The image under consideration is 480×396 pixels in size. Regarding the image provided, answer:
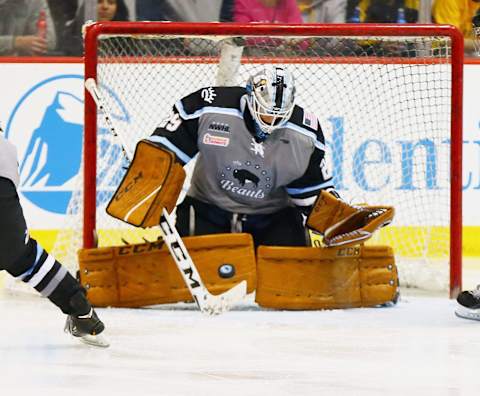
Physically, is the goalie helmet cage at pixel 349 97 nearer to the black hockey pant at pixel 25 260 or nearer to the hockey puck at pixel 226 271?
the hockey puck at pixel 226 271

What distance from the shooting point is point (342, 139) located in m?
4.84

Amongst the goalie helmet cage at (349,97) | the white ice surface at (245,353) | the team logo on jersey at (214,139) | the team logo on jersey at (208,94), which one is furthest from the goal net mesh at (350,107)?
the white ice surface at (245,353)

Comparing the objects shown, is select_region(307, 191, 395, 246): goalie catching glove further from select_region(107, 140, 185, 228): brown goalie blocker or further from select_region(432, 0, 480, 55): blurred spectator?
select_region(432, 0, 480, 55): blurred spectator

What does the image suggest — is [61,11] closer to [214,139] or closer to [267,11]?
[267,11]

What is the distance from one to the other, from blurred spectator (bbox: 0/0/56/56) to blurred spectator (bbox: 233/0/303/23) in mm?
821

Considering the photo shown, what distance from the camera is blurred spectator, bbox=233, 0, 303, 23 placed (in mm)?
5285

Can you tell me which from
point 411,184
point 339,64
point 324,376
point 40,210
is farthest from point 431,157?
point 324,376

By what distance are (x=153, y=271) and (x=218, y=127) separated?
0.51 m

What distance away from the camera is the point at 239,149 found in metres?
4.00

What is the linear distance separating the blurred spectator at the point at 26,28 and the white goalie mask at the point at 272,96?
5.50ft

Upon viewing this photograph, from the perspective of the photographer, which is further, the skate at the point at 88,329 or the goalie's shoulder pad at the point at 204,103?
the goalie's shoulder pad at the point at 204,103

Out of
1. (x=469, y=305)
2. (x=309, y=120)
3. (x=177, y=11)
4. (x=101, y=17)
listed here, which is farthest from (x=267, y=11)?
(x=469, y=305)

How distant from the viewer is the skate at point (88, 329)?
3154 mm

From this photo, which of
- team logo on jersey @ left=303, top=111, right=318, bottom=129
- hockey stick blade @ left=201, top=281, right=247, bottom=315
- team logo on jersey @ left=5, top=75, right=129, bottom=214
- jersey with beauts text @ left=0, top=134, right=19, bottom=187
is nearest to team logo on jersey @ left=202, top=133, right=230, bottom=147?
team logo on jersey @ left=303, top=111, right=318, bottom=129
